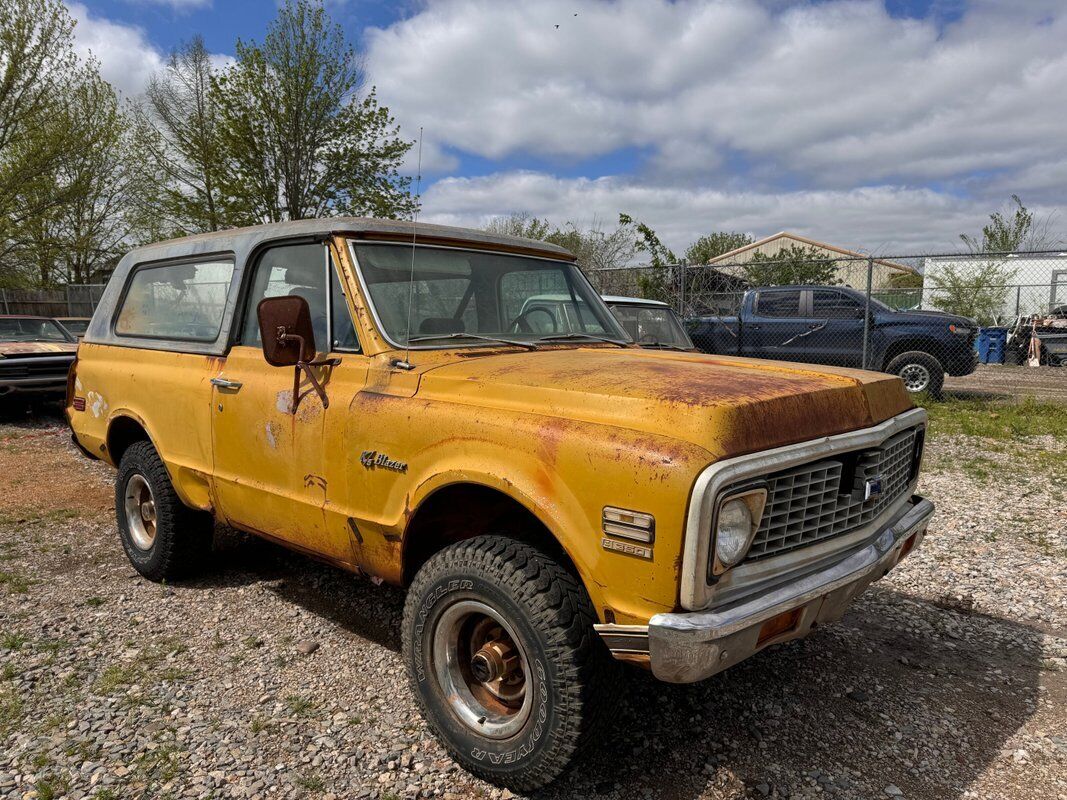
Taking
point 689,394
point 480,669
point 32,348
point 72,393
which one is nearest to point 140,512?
point 72,393

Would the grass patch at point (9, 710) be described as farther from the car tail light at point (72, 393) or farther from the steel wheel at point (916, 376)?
the steel wheel at point (916, 376)

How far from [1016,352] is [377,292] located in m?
20.3

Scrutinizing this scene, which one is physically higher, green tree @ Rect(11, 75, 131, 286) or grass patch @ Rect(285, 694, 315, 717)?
green tree @ Rect(11, 75, 131, 286)

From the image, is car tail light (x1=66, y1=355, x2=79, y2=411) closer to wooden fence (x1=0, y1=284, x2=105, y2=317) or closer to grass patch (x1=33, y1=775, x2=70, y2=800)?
grass patch (x1=33, y1=775, x2=70, y2=800)

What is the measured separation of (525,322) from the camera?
3529 mm

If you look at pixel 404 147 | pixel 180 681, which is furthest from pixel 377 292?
pixel 404 147

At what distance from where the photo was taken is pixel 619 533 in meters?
2.04

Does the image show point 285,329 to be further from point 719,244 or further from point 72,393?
point 719,244

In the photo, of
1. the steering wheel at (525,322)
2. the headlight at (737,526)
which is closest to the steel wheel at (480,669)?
the headlight at (737,526)

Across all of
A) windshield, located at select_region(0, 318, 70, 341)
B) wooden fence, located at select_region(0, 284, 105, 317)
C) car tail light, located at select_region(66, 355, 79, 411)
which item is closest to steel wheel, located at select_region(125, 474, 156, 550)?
car tail light, located at select_region(66, 355, 79, 411)

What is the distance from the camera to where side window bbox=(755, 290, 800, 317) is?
463 inches

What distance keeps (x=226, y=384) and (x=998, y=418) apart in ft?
33.5

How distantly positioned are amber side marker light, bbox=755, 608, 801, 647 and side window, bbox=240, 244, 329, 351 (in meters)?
2.07

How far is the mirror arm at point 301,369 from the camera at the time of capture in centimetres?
285
